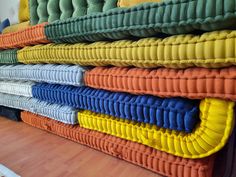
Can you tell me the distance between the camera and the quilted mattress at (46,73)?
95 centimetres

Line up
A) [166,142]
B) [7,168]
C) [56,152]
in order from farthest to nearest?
[56,152], [7,168], [166,142]

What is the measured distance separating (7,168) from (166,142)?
1.98ft

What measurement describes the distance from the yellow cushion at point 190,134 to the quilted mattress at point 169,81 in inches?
1.5

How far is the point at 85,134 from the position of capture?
39.5 inches

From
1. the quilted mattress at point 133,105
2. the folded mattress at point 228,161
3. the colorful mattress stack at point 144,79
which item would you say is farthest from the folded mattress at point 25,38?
the folded mattress at point 228,161

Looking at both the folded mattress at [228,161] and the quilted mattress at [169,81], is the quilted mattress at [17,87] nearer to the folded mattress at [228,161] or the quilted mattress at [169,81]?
the quilted mattress at [169,81]

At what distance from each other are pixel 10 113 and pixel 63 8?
0.75 meters

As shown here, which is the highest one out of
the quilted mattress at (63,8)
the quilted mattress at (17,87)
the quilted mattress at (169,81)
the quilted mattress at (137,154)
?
the quilted mattress at (63,8)

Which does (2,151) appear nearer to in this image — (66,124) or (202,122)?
(66,124)

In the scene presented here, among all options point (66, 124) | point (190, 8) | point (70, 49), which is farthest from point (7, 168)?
point (190, 8)

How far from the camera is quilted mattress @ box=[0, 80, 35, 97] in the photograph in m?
1.23

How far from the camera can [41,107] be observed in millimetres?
1170

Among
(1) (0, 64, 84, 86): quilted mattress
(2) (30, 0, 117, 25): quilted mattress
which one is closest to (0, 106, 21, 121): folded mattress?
(1) (0, 64, 84, 86): quilted mattress

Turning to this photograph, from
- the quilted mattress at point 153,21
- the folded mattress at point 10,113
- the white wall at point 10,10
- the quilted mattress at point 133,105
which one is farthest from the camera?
the white wall at point 10,10
